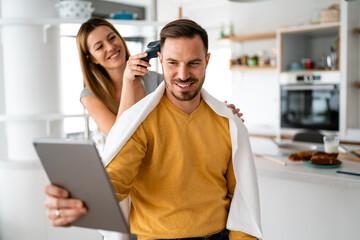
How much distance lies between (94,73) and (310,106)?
11.5 feet

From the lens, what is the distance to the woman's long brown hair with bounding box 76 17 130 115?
1.84m

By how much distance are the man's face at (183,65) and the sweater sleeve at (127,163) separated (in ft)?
0.68

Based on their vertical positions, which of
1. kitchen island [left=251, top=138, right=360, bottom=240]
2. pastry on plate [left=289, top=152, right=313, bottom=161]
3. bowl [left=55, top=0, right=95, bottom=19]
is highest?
bowl [left=55, top=0, right=95, bottom=19]

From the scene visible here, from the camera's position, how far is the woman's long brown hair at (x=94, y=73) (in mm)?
1837

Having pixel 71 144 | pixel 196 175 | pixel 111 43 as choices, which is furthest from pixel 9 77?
pixel 71 144

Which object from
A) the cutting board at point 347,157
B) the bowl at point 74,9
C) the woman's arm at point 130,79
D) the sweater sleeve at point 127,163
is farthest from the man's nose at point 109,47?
the cutting board at point 347,157

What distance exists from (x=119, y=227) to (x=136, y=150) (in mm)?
444

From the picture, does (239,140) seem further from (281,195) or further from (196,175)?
(281,195)

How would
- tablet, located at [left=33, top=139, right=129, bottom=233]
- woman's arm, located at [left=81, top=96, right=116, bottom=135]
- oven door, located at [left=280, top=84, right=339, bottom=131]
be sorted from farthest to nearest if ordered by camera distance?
oven door, located at [left=280, top=84, right=339, bottom=131] < woman's arm, located at [left=81, top=96, right=116, bottom=135] < tablet, located at [left=33, top=139, right=129, bottom=233]

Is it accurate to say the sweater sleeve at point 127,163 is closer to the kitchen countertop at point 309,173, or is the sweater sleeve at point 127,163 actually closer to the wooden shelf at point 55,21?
the kitchen countertop at point 309,173

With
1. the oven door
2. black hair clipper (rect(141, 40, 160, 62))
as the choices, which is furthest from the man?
the oven door

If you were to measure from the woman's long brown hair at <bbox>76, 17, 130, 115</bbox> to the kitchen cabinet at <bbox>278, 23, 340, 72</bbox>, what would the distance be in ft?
11.0

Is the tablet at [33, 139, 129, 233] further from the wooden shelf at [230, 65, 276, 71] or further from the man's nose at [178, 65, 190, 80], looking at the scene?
the wooden shelf at [230, 65, 276, 71]

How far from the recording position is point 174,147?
1356 millimetres
